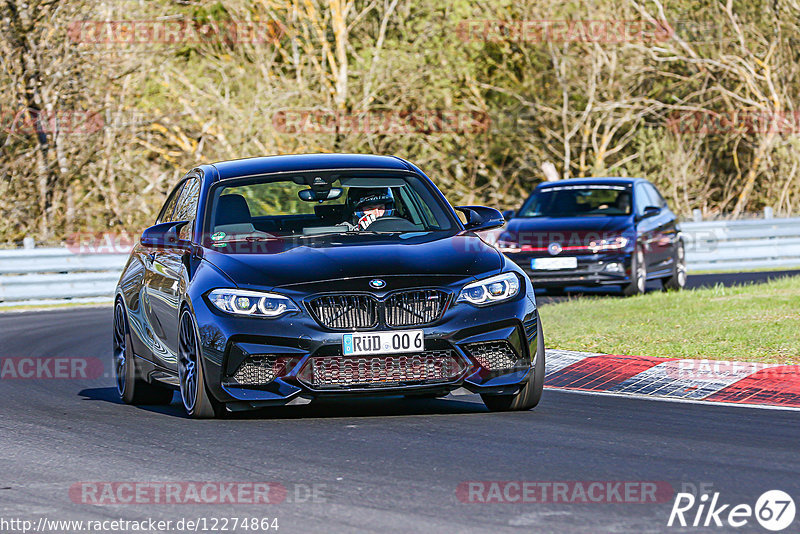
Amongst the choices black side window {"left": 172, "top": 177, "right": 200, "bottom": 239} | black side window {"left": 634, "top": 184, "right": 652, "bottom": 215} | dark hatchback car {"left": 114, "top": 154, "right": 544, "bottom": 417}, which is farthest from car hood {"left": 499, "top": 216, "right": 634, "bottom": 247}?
dark hatchback car {"left": 114, "top": 154, "right": 544, "bottom": 417}

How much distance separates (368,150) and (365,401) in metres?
22.7

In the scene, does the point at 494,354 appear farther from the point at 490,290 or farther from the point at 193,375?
the point at 193,375

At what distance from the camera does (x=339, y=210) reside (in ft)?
31.1

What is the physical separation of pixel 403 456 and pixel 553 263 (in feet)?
A: 41.2

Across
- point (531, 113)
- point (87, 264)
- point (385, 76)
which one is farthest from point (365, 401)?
point (531, 113)

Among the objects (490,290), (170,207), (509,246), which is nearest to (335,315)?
(490,290)

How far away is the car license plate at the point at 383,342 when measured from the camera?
7773 mm

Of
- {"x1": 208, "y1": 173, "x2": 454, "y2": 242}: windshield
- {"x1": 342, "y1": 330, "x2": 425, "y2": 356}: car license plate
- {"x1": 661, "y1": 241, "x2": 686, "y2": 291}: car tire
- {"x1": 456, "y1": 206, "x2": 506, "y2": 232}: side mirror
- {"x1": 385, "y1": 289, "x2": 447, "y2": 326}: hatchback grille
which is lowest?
{"x1": 661, "y1": 241, "x2": 686, "y2": 291}: car tire

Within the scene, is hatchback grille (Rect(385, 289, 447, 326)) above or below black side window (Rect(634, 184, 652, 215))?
above

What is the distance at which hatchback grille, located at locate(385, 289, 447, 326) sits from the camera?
25.8 ft

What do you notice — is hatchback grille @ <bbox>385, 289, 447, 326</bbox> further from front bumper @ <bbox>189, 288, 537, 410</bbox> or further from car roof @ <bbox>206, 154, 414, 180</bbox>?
car roof @ <bbox>206, 154, 414, 180</bbox>

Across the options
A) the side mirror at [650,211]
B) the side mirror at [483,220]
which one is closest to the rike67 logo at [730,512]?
the side mirror at [483,220]

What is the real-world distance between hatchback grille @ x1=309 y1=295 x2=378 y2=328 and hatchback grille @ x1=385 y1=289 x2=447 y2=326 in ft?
0.31

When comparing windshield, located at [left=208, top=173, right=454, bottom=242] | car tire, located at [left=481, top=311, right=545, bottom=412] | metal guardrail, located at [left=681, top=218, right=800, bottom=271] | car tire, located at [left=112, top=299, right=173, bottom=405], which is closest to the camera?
car tire, located at [left=481, top=311, right=545, bottom=412]
